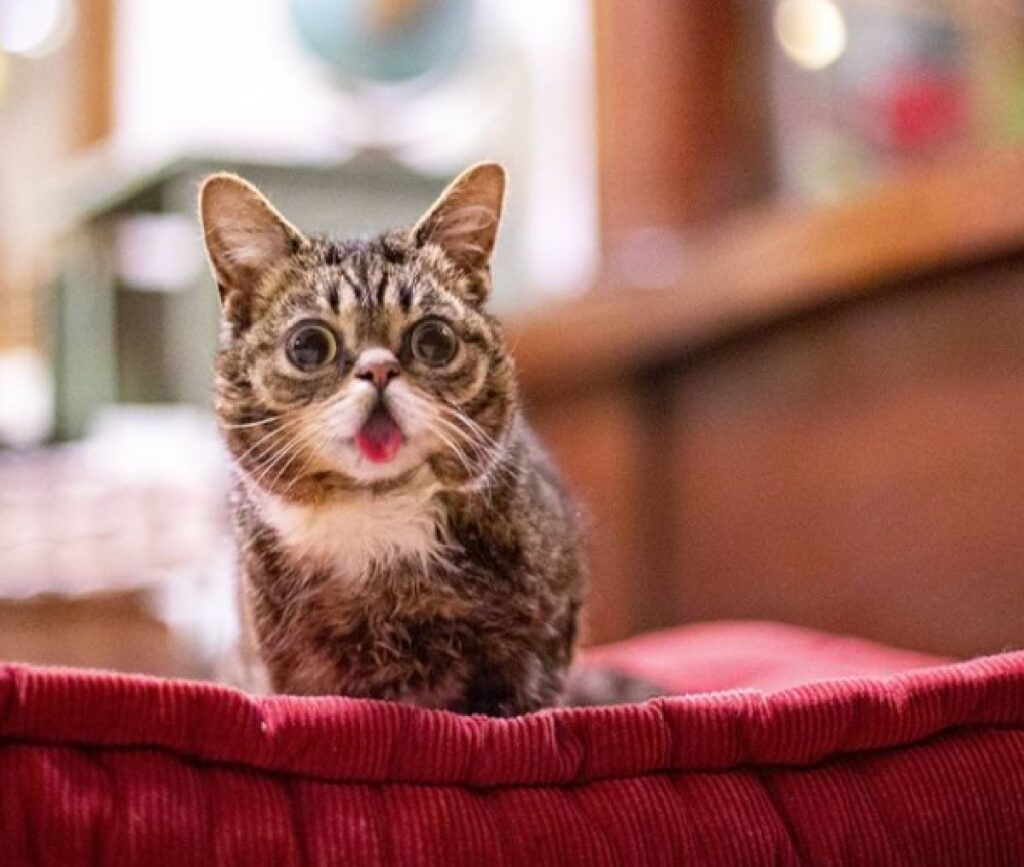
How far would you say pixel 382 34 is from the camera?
8.85ft

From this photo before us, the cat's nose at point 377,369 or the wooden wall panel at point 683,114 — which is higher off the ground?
the wooden wall panel at point 683,114

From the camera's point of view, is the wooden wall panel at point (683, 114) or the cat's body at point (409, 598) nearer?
the cat's body at point (409, 598)

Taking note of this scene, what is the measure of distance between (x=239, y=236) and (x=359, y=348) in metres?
0.17

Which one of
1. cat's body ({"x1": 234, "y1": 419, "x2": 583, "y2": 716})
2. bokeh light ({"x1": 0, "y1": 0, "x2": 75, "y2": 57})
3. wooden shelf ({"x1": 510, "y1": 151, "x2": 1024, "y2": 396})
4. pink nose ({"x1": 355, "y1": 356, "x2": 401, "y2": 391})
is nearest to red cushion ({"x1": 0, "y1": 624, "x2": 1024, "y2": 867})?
cat's body ({"x1": 234, "y1": 419, "x2": 583, "y2": 716})

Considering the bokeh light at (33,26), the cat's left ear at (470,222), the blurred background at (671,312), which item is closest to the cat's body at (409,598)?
the cat's left ear at (470,222)

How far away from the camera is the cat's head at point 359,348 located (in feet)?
3.17

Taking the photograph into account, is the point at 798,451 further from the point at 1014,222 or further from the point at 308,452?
the point at 308,452

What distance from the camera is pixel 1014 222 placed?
67.5 inches

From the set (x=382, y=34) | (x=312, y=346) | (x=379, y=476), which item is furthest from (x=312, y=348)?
(x=382, y=34)

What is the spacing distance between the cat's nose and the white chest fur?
0.10 m

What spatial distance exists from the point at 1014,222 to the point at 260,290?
1.09m

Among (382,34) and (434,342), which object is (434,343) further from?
(382,34)

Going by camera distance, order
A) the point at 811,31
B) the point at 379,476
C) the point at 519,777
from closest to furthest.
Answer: the point at 519,777 < the point at 379,476 < the point at 811,31

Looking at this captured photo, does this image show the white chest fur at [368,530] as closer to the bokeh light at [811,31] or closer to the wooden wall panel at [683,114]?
the wooden wall panel at [683,114]
